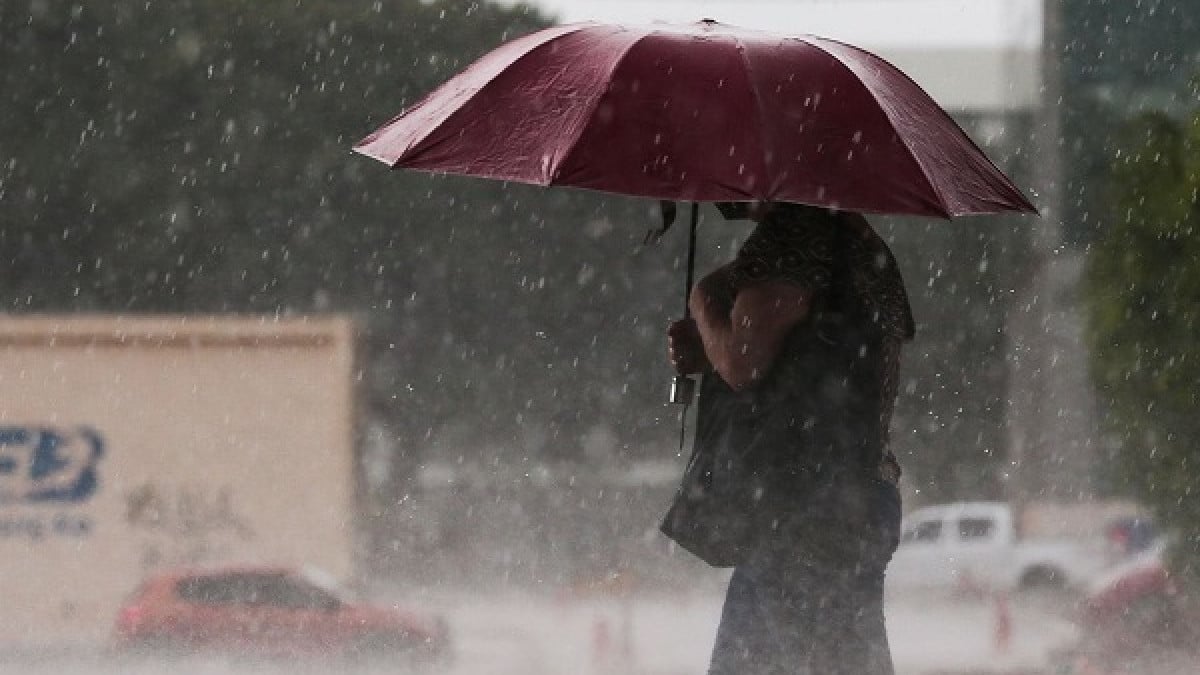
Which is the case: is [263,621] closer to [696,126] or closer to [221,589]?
[221,589]

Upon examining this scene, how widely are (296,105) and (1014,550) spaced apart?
5.92 meters

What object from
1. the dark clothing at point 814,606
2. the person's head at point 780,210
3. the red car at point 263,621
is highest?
the person's head at point 780,210

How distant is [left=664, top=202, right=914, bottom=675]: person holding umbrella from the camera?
115 inches

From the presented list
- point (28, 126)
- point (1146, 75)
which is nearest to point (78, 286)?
point (28, 126)

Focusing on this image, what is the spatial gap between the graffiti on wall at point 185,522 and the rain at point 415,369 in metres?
0.03

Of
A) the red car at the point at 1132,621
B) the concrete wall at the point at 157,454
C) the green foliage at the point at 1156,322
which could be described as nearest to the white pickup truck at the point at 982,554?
the red car at the point at 1132,621

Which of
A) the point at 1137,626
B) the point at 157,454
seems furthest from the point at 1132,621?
the point at 157,454

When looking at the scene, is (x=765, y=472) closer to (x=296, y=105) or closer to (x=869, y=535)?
(x=869, y=535)

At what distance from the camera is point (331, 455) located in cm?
1244

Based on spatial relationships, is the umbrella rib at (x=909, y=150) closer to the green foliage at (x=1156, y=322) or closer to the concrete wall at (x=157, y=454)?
the green foliage at (x=1156, y=322)

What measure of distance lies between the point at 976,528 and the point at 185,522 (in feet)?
16.3

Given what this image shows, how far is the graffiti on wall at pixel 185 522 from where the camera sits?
37.7 feet

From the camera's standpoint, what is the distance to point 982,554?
10.3m

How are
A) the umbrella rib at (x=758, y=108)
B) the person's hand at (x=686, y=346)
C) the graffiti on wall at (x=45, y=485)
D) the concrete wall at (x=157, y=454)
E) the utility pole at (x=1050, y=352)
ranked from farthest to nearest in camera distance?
the concrete wall at (x=157, y=454)
the graffiti on wall at (x=45, y=485)
the utility pole at (x=1050, y=352)
the person's hand at (x=686, y=346)
the umbrella rib at (x=758, y=108)
